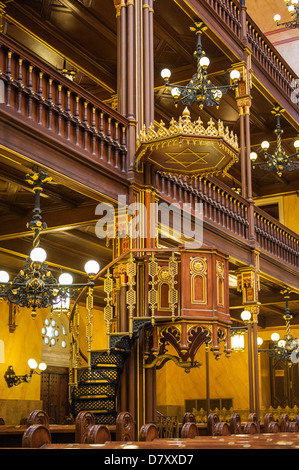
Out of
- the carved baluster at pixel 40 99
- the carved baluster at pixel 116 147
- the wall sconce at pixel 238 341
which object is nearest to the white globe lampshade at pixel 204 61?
the carved baluster at pixel 116 147

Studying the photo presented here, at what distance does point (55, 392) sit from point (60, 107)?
11.7 meters

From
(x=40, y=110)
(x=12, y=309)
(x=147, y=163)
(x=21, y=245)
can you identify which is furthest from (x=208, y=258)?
(x=12, y=309)

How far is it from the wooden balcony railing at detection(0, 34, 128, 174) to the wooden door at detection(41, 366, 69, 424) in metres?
9.79

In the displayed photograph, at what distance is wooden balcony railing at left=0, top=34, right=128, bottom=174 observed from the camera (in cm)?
952

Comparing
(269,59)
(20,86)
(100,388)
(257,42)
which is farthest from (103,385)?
(269,59)

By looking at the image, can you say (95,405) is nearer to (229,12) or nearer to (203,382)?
(229,12)

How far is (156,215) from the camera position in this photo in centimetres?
1207

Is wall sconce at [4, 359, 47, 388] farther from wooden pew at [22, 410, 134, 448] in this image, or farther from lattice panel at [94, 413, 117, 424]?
wooden pew at [22, 410, 134, 448]

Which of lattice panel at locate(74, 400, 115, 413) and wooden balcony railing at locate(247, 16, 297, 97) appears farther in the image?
wooden balcony railing at locate(247, 16, 297, 97)

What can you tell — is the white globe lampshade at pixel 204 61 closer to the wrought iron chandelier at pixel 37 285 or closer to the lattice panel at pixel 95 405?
the wrought iron chandelier at pixel 37 285

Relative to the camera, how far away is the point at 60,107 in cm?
1030

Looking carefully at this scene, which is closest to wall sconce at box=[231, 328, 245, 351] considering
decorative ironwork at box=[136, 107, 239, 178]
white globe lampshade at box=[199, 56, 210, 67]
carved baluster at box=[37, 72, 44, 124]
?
decorative ironwork at box=[136, 107, 239, 178]
